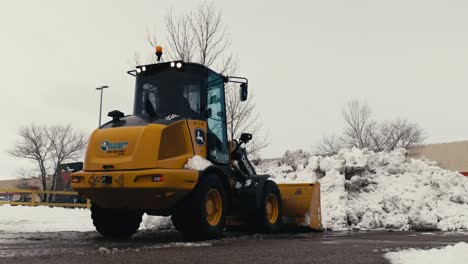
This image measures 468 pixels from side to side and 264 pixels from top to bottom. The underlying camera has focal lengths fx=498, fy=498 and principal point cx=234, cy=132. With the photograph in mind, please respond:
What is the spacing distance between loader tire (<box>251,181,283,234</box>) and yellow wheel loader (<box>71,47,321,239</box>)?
0.07ft

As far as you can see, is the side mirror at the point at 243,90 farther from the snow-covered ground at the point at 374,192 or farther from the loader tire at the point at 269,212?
the snow-covered ground at the point at 374,192

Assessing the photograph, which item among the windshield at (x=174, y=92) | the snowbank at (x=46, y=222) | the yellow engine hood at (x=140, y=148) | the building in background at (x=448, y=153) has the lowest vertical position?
the snowbank at (x=46, y=222)

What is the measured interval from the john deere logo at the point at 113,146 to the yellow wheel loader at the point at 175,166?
0.02 m

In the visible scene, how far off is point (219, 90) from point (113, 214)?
3.02 metres

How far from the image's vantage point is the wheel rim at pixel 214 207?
8.38m

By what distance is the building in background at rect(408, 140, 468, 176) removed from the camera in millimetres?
46875

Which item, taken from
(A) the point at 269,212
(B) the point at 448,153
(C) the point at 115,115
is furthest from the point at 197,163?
(B) the point at 448,153

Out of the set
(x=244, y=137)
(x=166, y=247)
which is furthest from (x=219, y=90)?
(x=166, y=247)

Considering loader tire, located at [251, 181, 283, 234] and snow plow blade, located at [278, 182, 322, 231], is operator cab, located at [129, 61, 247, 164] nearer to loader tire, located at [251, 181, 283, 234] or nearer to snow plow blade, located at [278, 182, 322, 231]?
loader tire, located at [251, 181, 283, 234]

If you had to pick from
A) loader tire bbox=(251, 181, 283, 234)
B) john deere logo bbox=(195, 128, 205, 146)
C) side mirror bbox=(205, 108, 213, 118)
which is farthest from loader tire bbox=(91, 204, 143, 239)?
loader tire bbox=(251, 181, 283, 234)

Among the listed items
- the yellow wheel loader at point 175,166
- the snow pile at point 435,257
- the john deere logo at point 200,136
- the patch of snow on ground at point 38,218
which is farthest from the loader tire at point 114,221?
the snow pile at point 435,257

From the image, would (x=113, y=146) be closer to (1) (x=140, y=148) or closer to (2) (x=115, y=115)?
(1) (x=140, y=148)

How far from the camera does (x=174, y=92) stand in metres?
8.79

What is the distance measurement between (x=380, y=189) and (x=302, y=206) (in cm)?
355
